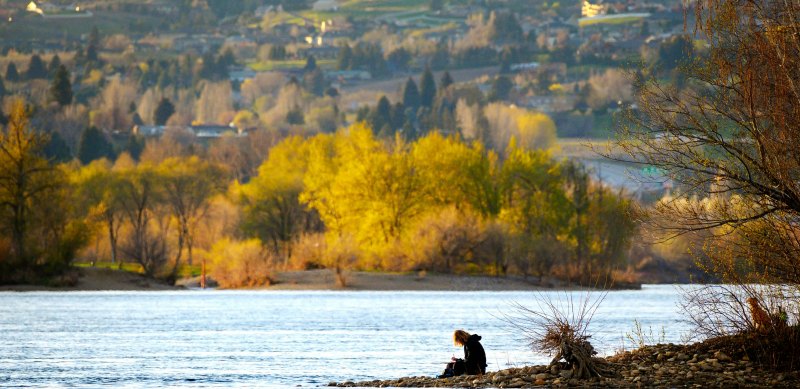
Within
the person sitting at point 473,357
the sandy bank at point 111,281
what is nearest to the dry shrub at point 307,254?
the sandy bank at point 111,281

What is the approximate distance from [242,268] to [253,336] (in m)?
50.0

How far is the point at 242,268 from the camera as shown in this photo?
337ft

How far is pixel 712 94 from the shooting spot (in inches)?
1126

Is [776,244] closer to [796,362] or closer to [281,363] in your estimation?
[796,362]

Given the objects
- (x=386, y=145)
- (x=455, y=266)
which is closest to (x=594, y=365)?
(x=455, y=266)

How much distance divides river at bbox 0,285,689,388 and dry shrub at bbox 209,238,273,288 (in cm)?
1110

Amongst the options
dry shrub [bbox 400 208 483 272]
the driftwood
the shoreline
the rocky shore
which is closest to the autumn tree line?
dry shrub [bbox 400 208 483 272]

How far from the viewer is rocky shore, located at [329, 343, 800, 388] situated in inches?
1110

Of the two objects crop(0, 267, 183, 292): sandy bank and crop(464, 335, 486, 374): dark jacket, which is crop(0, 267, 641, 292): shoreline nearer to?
crop(0, 267, 183, 292): sandy bank

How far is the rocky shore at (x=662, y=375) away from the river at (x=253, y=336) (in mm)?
4835

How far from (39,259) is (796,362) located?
225 feet

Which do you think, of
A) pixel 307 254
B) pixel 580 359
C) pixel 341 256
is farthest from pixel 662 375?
pixel 307 254

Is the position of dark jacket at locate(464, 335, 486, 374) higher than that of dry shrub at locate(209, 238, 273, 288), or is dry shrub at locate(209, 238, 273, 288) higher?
dark jacket at locate(464, 335, 486, 374)

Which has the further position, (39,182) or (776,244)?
(39,182)
